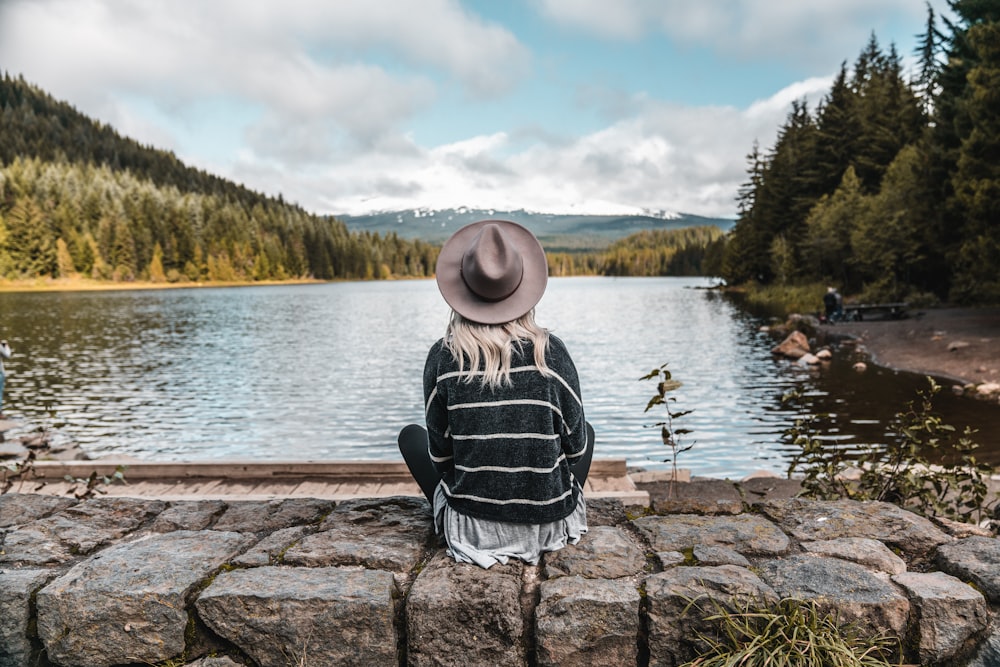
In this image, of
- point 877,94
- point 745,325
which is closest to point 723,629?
point 745,325

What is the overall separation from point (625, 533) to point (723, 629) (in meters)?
0.74

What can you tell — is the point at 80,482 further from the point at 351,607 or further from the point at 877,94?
the point at 877,94

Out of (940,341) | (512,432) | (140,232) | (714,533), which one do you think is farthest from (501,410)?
(140,232)

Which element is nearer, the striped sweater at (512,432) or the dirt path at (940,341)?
the striped sweater at (512,432)

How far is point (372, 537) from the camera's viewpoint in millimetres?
3213

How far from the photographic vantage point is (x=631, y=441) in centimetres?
1220

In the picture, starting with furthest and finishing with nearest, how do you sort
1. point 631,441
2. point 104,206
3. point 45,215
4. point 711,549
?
point 104,206 → point 45,215 → point 631,441 → point 711,549

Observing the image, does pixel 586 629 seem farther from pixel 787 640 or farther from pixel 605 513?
pixel 605 513

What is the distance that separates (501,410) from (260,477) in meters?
5.36

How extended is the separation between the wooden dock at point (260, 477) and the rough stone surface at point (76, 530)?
3229mm

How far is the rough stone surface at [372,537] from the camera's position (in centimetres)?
297

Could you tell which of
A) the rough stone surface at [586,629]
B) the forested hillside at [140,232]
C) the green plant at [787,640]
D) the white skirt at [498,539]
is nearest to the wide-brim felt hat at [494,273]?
the white skirt at [498,539]

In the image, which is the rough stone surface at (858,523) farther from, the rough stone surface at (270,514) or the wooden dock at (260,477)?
the wooden dock at (260,477)

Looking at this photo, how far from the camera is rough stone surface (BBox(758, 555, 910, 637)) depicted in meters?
2.61
